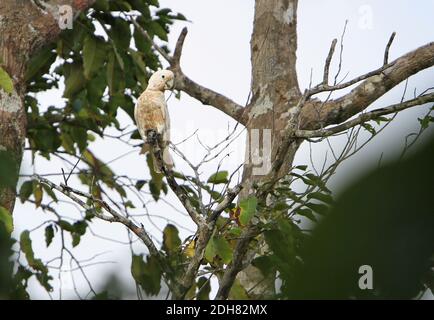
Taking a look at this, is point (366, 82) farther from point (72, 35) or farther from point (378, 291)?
point (378, 291)

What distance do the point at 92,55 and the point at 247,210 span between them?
2.32 m

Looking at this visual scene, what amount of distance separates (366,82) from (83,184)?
2918mm

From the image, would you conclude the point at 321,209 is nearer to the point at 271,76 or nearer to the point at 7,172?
the point at 7,172

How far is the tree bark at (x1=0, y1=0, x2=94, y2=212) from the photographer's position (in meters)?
3.83

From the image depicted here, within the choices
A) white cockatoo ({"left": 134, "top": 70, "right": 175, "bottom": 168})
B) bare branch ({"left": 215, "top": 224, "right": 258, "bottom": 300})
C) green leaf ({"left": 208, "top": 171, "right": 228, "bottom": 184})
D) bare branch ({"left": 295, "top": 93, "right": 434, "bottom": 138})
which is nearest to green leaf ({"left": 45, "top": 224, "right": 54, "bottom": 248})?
white cockatoo ({"left": 134, "top": 70, "right": 175, "bottom": 168})

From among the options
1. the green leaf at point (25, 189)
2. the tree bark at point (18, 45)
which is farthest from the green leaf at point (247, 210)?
the green leaf at point (25, 189)

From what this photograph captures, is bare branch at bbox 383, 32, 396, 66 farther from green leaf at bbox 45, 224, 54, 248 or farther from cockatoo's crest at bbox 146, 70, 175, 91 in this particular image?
green leaf at bbox 45, 224, 54, 248

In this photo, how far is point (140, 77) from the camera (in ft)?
18.3

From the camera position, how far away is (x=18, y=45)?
13.4 ft

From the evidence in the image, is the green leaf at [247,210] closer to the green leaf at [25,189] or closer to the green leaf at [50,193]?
the green leaf at [50,193]

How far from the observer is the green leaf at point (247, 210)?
116 inches

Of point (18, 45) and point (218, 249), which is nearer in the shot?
point (218, 249)

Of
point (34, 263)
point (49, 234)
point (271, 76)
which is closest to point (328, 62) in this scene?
point (271, 76)
